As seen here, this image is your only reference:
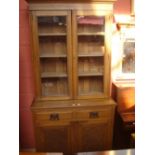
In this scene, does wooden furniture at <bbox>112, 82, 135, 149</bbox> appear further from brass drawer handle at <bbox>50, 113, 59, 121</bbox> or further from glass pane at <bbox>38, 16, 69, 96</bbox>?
brass drawer handle at <bbox>50, 113, 59, 121</bbox>

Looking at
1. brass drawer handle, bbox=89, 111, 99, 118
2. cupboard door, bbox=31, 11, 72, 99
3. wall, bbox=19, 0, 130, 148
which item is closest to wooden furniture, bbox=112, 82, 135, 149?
brass drawer handle, bbox=89, 111, 99, 118

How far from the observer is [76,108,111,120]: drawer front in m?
2.31

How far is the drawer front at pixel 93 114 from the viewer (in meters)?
2.31

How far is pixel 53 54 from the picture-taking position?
7.89 feet

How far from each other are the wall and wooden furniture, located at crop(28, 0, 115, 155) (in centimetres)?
38

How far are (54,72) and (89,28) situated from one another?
66 centimetres

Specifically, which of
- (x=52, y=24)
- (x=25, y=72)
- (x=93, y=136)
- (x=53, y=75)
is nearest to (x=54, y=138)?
(x=93, y=136)

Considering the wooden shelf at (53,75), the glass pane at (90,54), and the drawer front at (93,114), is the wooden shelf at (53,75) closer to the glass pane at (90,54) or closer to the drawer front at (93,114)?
the glass pane at (90,54)

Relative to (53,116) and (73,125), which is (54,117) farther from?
(73,125)

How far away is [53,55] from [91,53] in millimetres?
445

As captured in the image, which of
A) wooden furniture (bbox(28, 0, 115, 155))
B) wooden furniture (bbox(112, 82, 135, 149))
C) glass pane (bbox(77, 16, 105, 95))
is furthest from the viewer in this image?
wooden furniture (bbox(112, 82, 135, 149))
